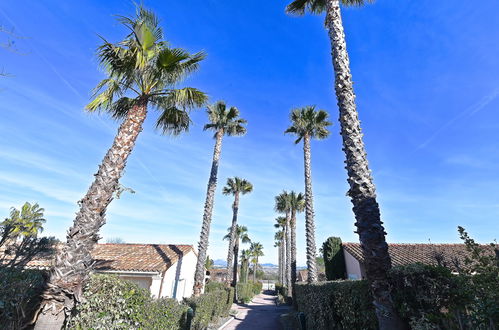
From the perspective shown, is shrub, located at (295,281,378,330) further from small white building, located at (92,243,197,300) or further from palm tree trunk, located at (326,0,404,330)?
small white building, located at (92,243,197,300)

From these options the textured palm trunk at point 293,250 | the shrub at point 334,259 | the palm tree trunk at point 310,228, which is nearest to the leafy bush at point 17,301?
the palm tree trunk at point 310,228

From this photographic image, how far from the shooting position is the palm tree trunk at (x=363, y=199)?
4.11 metres

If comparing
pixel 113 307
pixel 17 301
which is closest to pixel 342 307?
pixel 113 307

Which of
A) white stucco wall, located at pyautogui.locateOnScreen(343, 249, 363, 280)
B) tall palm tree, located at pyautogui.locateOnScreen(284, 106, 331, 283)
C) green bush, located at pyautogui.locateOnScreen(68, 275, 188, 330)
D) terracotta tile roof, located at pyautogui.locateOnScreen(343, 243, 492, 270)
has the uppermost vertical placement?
tall palm tree, located at pyautogui.locateOnScreen(284, 106, 331, 283)

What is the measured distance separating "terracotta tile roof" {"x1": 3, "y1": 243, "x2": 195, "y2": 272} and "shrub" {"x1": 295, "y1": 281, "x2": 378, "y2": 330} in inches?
396

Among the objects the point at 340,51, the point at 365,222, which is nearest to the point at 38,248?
the point at 365,222

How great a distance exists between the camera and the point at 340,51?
7.05 metres

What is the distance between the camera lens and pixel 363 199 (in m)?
4.94

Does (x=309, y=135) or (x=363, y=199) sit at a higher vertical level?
(x=309, y=135)

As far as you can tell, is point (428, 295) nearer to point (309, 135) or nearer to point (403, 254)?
point (309, 135)

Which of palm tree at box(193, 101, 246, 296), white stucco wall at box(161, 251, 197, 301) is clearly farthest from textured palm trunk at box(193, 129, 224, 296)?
white stucco wall at box(161, 251, 197, 301)

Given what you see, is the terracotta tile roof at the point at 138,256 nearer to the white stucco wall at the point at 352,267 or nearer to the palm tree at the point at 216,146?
the palm tree at the point at 216,146

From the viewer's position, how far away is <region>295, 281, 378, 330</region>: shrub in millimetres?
5023

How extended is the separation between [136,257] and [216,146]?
1026 cm
